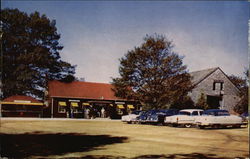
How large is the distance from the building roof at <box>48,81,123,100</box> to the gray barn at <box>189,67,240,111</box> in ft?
41.0

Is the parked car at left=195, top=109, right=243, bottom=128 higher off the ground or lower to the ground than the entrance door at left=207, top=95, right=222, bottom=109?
lower

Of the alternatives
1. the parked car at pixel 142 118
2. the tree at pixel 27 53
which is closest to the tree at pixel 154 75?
the parked car at pixel 142 118

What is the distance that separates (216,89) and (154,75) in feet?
44.2

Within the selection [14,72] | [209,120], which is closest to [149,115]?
[209,120]

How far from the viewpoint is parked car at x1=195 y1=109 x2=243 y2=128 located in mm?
17703

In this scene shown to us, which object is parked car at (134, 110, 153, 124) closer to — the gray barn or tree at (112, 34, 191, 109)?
tree at (112, 34, 191, 109)

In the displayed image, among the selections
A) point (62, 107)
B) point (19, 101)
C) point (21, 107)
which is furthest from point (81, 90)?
point (19, 101)

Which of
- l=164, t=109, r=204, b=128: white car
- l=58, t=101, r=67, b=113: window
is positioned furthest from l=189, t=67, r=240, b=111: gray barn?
l=164, t=109, r=204, b=128: white car

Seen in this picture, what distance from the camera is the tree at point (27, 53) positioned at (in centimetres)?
3778

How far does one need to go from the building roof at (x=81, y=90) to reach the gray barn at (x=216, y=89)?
12.5 m

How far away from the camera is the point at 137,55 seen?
3133 centimetres

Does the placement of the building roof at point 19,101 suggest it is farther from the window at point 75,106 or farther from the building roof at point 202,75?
the building roof at point 202,75

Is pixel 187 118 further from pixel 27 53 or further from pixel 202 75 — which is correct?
pixel 27 53

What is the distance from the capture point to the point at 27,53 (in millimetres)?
39656
